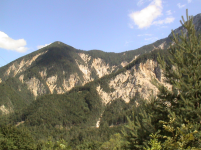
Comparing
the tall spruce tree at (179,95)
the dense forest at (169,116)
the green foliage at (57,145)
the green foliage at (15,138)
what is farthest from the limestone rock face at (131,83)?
the tall spruce tree at (179,95)

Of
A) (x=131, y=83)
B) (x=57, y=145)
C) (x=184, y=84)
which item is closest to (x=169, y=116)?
(x=184, y=84)

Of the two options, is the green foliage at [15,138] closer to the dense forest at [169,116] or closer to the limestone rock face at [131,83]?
the dense forest at [169,116]

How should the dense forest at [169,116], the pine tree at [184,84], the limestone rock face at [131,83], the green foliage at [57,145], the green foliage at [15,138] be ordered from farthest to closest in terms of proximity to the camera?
the limestone rock face at [131,83]
the green foliage at [15,138]
the green foliage at [57,145]
the pine tree at [184,84]
the dense forest at [169,116]

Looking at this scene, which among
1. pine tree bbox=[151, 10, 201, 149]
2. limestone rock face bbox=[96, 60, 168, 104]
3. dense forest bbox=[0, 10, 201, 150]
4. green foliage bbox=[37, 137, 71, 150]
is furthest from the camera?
limestone rock face bbox=[96, 60, 168, 104]

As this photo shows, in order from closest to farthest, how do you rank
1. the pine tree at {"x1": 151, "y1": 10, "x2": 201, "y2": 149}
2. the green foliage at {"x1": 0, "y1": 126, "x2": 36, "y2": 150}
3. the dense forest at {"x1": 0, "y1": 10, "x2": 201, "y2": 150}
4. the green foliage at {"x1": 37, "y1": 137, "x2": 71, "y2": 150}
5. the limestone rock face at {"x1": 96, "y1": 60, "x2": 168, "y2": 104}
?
the dense forest at {"x1": 0, "y1": 10, "x2": 201, "y2": 150}
the pine tree at {"x1": 151, "y1": 10, "x2": 201, "y2": 149}
the green foliage at {"x1": 37, "y1": 137, "x2": 71, "y2": 150}
the green foliage at {"x1": 0, "y1": 126, "x2": 36, "y2": 150}
the limestone rock face at {"x1": 96, "y1": 60, "x2": 168, "y2": 104}

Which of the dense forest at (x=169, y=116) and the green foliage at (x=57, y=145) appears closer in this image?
the dense forest at (x=169, y=116)

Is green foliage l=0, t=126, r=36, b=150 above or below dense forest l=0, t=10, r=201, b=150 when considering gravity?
below

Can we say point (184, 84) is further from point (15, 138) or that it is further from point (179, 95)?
point (15, 138)

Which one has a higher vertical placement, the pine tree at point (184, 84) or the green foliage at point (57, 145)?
the pine tree at point (184, 84)

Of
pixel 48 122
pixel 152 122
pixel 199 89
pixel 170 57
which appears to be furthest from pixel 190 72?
pixel 48 122

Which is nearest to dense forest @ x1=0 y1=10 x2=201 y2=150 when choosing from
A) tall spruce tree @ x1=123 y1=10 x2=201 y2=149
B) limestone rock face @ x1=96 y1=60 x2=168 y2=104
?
tall spruce tree @ x1=123 y1=10 x2=201 y2=149

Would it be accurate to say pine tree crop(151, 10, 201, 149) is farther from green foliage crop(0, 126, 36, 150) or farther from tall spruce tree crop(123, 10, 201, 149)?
green foliage crop(0, 126, 36, 150)

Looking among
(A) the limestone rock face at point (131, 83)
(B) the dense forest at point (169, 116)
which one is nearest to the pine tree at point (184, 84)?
(B) the dense forest at point (169, 116)

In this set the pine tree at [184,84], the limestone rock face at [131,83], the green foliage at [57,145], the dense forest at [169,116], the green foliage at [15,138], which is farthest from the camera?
the limestone rock face at [131,83]
